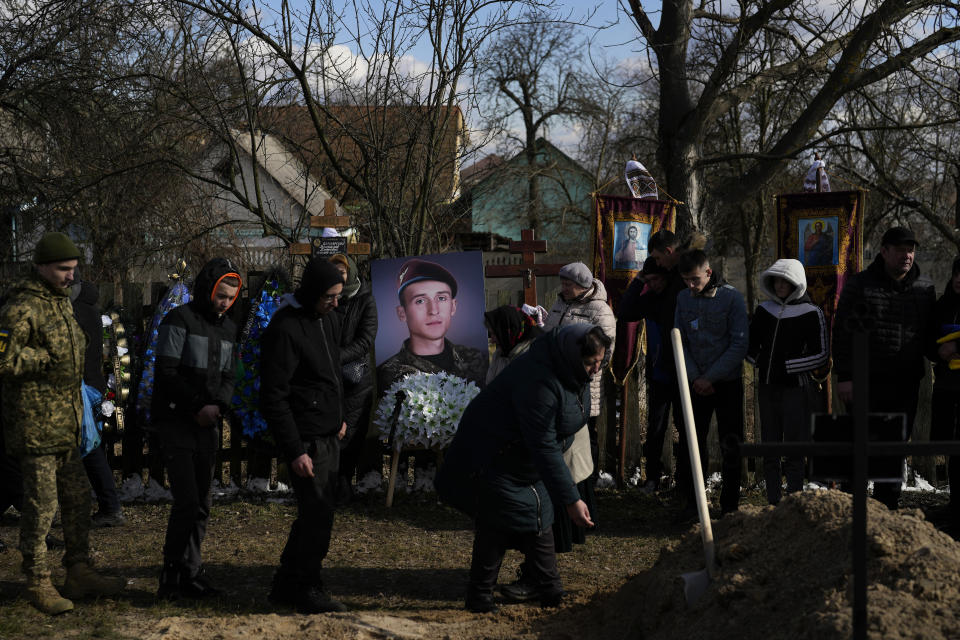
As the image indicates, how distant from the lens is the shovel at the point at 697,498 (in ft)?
13.1

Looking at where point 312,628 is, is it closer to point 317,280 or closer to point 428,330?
point 317,280

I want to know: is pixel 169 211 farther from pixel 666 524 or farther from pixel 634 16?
pixel 666 524

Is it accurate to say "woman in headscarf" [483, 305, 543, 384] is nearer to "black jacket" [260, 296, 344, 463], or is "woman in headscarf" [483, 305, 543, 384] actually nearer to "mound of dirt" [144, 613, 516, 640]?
"black jacket" [260, 296, 344, 463]

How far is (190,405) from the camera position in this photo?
493 centimetres

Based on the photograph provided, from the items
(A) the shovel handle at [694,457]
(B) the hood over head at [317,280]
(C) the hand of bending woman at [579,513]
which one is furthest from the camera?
(B) the hood over head at [317,280]

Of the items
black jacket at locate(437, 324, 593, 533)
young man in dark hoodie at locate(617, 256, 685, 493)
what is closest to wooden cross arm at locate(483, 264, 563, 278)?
young man in dark hoodie at locate(617, 256, 685, 493)

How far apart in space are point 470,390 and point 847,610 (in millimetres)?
4636

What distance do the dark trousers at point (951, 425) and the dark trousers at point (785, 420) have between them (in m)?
0.78

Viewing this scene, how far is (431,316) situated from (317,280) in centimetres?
352

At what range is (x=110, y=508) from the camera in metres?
6.95

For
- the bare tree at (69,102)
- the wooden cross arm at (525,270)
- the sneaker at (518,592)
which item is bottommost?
the sneaker at (518,592)

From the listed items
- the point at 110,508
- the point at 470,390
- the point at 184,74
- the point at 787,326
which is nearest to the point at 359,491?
the point at 470,390

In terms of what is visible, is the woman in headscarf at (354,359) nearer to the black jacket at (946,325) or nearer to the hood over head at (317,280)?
the hood over head at (317,280)

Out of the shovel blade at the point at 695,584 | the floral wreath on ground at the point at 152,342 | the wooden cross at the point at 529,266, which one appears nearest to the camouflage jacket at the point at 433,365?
the wooden cross at the point at 529,266
